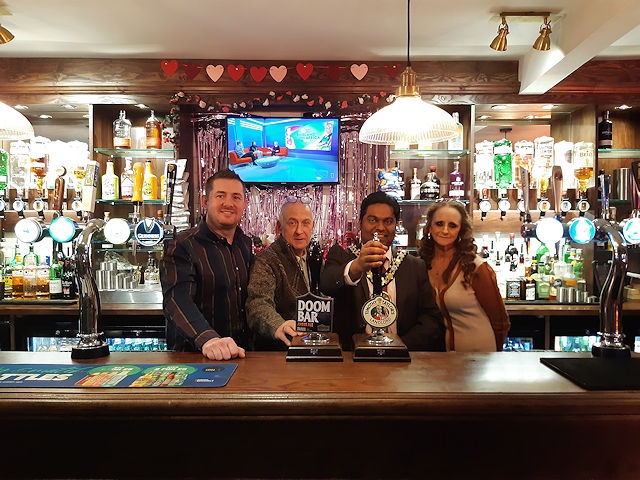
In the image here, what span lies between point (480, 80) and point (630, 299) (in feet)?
6.65

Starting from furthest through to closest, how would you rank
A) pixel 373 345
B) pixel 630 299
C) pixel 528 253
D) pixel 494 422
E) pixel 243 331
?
pixel 528 253 < pixel 630 299 < pixel 243 331 < pixel 373 345 < pixel 494 422

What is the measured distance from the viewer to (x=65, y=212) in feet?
13.3

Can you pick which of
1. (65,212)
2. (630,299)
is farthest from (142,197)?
(630,299)

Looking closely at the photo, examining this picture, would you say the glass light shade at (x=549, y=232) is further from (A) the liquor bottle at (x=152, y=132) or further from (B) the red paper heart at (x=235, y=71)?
(A) the liquor bottle at (x=152, y=132)

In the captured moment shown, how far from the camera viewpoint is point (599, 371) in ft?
5.25

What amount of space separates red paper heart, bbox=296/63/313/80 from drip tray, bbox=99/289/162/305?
194 centimetres

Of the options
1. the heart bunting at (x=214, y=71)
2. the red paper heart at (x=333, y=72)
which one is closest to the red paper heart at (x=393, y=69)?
the red paper heart at (x=333, y=72)

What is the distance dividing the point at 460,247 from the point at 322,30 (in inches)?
66.1

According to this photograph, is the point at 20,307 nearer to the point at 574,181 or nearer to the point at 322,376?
the point at 322,376

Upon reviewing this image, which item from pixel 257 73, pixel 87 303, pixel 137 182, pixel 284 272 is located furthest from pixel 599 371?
pixel 137 182

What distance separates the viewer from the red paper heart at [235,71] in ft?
12.2

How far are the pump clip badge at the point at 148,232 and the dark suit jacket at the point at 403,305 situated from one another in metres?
Result: 1.87

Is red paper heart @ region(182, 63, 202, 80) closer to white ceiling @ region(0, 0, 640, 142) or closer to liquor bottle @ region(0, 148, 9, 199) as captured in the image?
white ceiling @ region(0, 0, 640, 142)

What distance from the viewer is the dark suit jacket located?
203 centimetres
